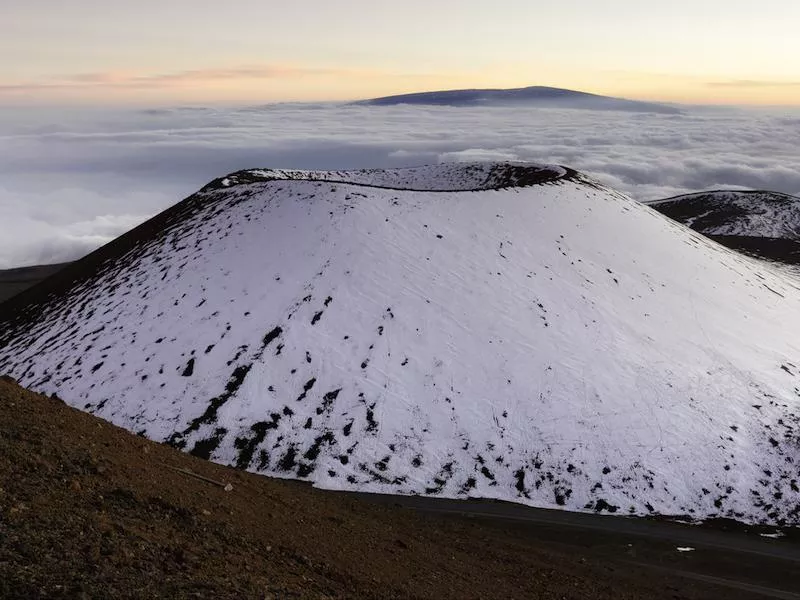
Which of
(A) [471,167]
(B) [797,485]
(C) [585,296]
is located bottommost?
(B) [797,485]

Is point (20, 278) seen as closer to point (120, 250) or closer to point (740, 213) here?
point (120, 250)

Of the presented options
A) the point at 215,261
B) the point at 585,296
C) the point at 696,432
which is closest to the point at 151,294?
the point at 215,261

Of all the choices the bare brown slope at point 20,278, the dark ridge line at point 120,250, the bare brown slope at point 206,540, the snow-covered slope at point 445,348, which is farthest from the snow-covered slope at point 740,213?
the bare brown slope at point 206,540

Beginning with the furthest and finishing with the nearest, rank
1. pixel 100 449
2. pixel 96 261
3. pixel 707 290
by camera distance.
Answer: pixel 96 261, pixel 707 290, pixel 100 449

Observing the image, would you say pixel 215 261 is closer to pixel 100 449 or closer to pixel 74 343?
pixel 74 343

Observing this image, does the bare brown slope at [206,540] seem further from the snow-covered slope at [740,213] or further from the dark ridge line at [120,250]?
the snow-covered slope at [740,213]

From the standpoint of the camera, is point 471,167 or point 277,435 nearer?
point 277,435

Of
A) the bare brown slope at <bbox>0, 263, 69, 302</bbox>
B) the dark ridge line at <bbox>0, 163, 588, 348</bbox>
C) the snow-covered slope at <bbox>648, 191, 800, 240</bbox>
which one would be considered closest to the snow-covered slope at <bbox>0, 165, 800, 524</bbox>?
the dark ridge line at <bbox>0, 163, 588, 348</bbox>
